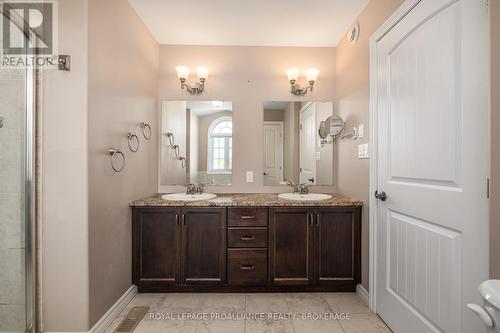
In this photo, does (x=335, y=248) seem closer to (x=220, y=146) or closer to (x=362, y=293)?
(x=362, y=293)

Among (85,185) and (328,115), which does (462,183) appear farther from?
(85,185)

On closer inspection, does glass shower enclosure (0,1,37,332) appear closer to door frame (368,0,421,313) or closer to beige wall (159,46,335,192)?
beige wall (159,46,335,192)

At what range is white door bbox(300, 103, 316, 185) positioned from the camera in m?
2.82

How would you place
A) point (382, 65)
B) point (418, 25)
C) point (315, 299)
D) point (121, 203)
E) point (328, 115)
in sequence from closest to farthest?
point (418, 25) < point (382, 65) < point (121, 203) < point (315, 299) < point (328, 115)

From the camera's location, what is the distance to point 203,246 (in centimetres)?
225

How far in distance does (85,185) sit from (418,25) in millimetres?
2197

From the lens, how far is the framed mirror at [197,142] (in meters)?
2.81

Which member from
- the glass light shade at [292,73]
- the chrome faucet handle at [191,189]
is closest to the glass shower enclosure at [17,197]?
the chrome faucet handle at [191,189]

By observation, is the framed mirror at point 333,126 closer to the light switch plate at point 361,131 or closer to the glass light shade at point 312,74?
the light switch plate at point 361,131

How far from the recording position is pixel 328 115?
111 inches

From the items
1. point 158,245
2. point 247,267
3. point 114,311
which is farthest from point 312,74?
point 114,311

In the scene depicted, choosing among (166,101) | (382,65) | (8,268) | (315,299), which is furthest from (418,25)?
(8,268)

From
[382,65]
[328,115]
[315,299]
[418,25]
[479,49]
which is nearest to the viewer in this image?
[479,49]
